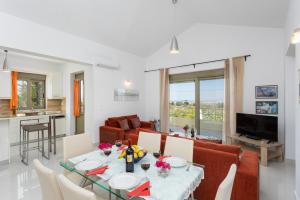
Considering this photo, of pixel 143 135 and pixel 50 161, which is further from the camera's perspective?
pixel 50 161

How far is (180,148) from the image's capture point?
2.21m

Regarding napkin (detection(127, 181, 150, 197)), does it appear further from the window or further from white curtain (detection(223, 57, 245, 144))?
the window

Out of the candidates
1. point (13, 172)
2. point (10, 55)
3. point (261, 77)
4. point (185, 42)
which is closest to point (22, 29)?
point (10, 55)

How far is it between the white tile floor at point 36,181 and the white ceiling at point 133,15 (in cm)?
315

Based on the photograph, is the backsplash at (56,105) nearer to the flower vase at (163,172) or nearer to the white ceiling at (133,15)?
the white ceiling at (133,15)

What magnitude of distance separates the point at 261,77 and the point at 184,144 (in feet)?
11.3

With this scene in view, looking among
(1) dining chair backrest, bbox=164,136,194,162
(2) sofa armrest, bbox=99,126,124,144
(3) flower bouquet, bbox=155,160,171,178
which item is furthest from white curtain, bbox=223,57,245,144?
(3) flower bouquet, bbox=155,160,171,178

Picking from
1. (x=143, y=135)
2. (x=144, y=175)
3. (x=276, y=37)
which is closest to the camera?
(x=144, y=175)

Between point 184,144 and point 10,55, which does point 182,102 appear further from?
point 10,55

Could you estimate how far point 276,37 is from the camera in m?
4.04

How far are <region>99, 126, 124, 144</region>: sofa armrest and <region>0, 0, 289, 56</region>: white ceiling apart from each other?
8.67ft

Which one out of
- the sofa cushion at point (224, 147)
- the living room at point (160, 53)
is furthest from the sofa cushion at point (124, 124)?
the sofa cushion at point (224, 147)

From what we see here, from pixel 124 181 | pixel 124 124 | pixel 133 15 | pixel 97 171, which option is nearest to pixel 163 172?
pixel 124 181

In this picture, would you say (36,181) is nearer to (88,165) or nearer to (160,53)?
(88,165)
